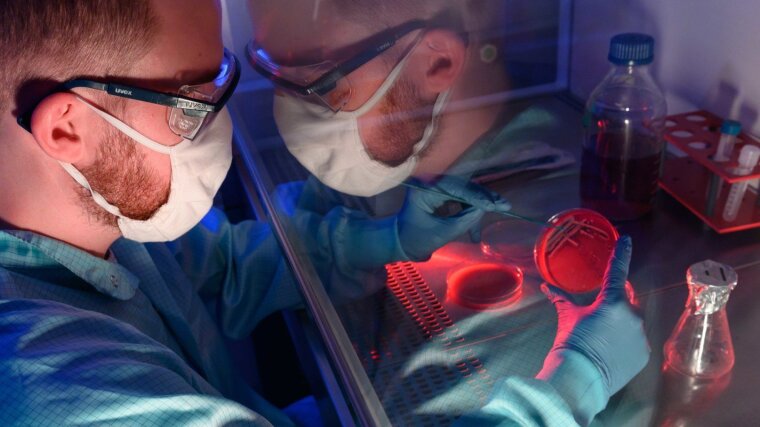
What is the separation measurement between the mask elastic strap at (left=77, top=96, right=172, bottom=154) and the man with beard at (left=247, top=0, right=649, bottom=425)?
284 millimetres

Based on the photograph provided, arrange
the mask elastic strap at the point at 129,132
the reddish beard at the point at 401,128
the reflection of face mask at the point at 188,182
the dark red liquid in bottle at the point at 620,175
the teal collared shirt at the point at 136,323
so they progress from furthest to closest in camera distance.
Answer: the dark red liquid in bottle at the point at 620,175, the reddish beard at the point at 401,128, the reflection of face mask at the point at 188,182, the mask elastic strap at the point at 129,132, the teal collared shirt at the point at 136,323

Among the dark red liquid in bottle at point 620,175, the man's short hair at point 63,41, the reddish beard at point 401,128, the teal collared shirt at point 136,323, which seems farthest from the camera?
the dark red liquid in bottle at point 620,175

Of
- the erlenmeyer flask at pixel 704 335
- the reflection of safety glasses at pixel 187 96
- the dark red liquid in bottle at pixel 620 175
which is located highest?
the reflection of safety glasses at pixel 187 96

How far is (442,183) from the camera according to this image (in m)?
1.29

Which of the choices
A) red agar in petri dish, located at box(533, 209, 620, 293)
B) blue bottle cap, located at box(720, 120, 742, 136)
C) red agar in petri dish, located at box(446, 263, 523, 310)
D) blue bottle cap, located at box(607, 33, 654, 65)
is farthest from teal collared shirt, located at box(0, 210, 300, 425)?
blue bottle cap, located at box(720, 120, 742, 136)

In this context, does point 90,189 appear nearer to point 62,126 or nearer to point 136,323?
point 62,126

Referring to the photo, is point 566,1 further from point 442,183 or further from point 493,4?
point 442,183

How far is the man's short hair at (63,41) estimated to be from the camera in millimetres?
920

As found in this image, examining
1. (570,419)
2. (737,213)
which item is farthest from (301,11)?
(737,213)

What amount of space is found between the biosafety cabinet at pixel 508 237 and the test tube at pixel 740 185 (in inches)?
1.9

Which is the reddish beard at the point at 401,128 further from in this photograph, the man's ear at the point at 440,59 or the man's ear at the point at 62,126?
the man's ear at the point at 62,126

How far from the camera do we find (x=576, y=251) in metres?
1.08

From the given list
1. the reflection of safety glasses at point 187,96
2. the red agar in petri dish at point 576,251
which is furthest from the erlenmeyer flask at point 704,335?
the reflection of safety glasses at point 187,96

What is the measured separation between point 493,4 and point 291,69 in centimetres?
43
